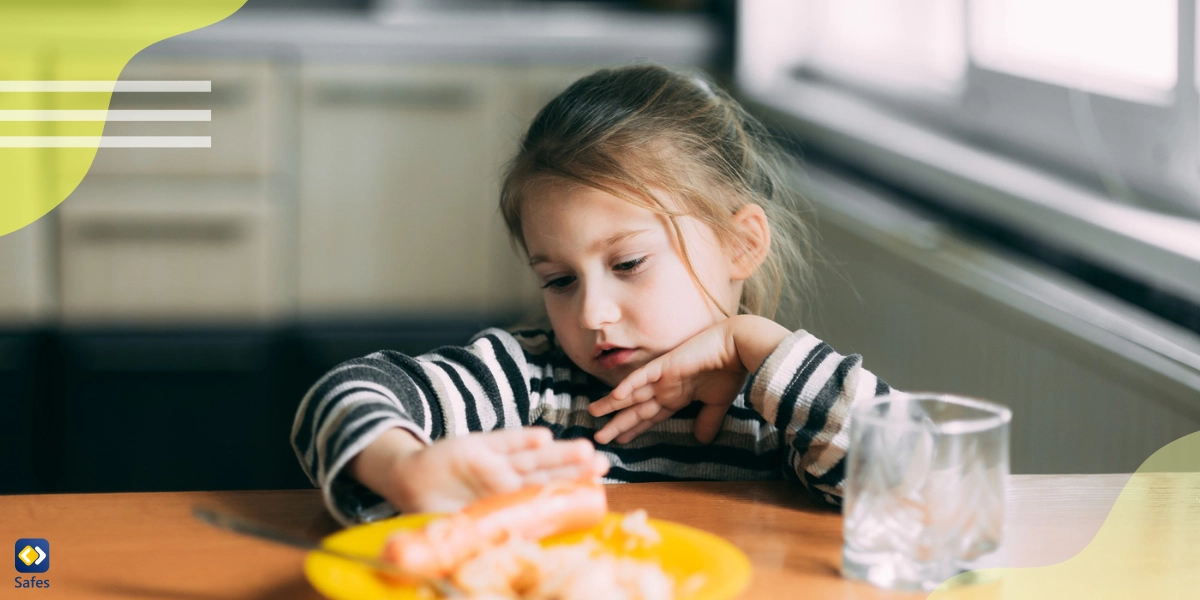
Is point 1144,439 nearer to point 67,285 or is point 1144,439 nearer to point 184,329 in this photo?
point 184,329

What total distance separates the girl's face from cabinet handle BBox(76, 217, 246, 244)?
197 centimetres

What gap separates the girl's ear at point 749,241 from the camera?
37.8 inches

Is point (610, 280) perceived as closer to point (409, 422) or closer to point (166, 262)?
point (409, 422)

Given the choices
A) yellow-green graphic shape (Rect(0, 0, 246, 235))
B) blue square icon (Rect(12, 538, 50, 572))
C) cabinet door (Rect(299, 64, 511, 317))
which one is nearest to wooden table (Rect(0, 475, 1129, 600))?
blue square icon (Rect(12, 538, 50, 572))

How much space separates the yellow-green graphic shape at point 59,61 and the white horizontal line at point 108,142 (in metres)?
0.02

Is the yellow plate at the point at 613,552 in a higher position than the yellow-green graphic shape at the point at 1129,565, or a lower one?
higher

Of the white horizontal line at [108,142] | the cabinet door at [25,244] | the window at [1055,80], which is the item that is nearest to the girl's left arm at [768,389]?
the window at [1055,80]

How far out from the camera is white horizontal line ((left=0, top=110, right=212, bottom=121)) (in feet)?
8.35

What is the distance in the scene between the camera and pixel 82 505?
0.61 meters

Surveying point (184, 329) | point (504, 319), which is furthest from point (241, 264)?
point (504, 319)

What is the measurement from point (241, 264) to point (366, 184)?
1.23ft

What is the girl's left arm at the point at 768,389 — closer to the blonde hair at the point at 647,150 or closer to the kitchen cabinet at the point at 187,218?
the blonde hair at the point at 647,150

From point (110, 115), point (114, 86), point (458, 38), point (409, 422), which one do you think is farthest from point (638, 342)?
point (110, 115)

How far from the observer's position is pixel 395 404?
27.7 inches
